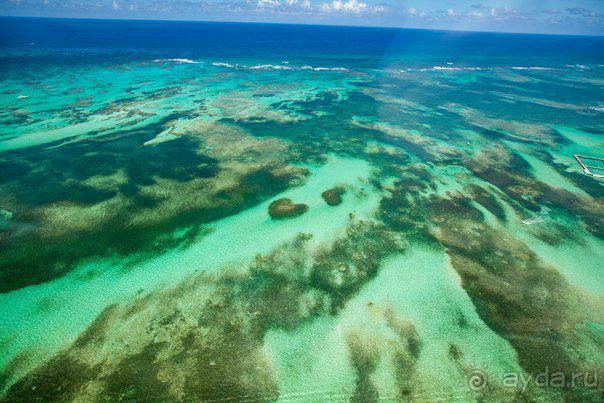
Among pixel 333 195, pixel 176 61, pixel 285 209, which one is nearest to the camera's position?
pixel 285 209

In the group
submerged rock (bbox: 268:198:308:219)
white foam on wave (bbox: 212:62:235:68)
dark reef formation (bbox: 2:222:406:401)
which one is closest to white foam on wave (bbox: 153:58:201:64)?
Result: white foam on wave (bbox: 212:62:235:68)

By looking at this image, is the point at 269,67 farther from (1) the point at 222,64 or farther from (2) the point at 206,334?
(2) the point at 206,334

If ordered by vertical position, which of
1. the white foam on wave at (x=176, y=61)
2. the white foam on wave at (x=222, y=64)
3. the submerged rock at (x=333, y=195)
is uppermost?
the submerged rock at (x=333, y=195)

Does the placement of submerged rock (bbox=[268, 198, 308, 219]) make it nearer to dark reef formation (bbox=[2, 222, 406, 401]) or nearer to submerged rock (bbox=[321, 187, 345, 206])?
submerged rock (bbox=[321, 187, 345, 206])

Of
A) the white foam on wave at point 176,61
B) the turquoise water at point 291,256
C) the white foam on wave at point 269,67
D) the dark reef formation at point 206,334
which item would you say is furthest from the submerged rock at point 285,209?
the white foam on wave at point 176,61

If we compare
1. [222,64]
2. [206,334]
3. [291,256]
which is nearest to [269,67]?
[222,64]

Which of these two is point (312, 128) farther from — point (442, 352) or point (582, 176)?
point (442, 352)

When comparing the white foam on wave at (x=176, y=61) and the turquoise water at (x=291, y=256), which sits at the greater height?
the turquoise water at (x=291, y=256)

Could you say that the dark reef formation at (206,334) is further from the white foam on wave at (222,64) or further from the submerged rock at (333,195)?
the white foam on wave at (222,64)
